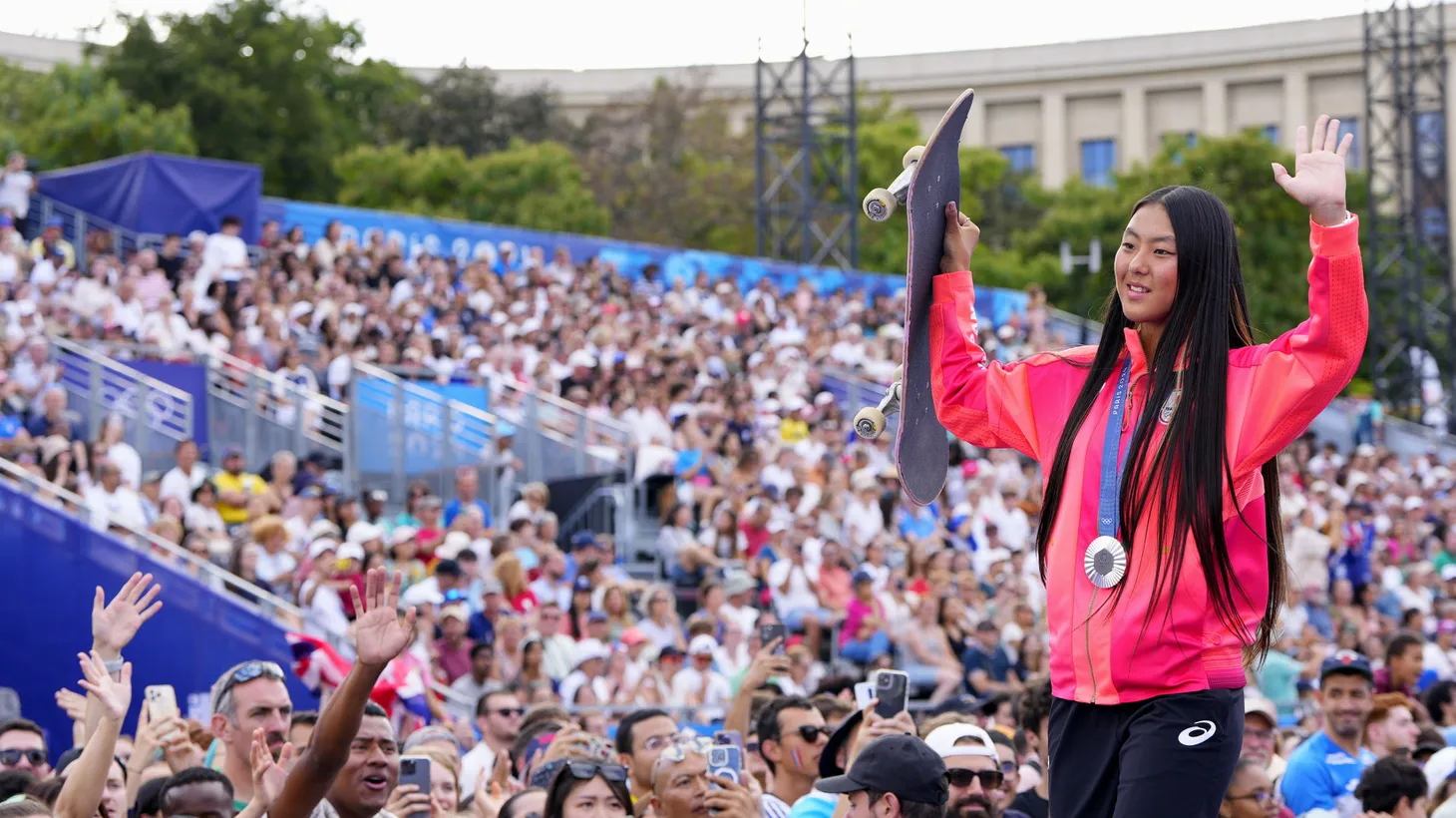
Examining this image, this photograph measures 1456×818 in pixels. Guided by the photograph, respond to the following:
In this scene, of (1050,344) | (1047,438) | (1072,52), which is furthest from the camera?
(1072,52)

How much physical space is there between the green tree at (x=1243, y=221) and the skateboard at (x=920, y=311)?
38.9 meters

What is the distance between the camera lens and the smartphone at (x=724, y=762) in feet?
19.8

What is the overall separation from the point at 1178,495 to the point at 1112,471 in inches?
6.3

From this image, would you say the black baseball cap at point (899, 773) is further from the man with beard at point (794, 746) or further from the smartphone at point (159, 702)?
the smartphone at point (159, 702)

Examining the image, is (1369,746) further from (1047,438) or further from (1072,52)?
(1072,52)

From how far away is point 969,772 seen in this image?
6.25 metres

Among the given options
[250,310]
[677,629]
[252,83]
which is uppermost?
[252,83]

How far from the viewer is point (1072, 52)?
63562 millimetres

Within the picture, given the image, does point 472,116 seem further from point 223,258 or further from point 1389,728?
point 1389,728

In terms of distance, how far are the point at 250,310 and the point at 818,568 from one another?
600 cm

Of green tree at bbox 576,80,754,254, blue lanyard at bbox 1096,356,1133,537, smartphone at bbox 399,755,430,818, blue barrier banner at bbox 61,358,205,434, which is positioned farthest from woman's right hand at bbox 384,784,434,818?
green tree at bbox 576,80,754,254

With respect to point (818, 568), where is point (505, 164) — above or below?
above

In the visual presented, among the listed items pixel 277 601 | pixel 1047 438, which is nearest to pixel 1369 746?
pixel 1047 438

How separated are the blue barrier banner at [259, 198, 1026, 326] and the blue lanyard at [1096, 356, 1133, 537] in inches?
737
